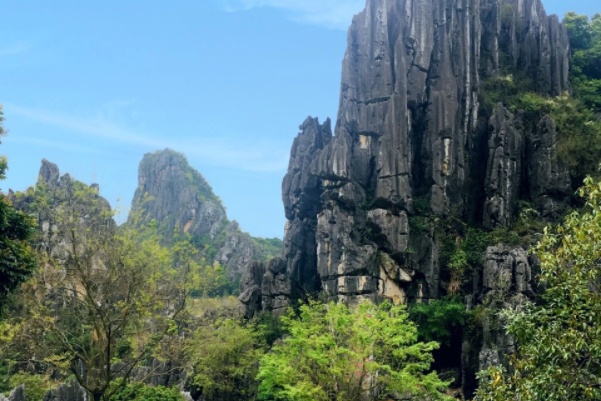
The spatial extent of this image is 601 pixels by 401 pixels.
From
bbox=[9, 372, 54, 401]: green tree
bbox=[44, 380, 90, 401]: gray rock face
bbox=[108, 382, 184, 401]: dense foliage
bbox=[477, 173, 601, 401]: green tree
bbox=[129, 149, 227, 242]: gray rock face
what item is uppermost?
bbox=[129, 149, 227, 242]: gray rock face

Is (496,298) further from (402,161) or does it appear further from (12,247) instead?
(12,247)

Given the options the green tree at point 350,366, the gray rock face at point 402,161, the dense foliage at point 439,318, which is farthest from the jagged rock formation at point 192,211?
the green tree at point 350,366

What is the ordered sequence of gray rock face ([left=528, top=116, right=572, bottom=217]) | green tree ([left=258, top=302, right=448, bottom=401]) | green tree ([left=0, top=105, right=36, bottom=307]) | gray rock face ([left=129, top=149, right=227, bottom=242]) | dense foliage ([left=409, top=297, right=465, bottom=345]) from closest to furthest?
1. green tree ([left=0, top=105, right=36, bottom=307])
2. green tree ([left=258, top=302, right=448, bottom=401])
3. dense foliage ([left=409, top=297, right=465, bottom=345])
4. gray rock face ([left=528, top=116, right=572, bottom=217])
5. gray rock face ([left=129, top=149, right=227, bottom=242])

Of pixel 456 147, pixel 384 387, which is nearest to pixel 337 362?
pixel 384 387

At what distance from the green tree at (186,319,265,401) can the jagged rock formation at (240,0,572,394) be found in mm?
5481

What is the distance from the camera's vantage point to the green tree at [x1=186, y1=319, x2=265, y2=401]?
2694 centimetres

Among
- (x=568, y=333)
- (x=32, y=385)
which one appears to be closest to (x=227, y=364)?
(x=32, y=385)

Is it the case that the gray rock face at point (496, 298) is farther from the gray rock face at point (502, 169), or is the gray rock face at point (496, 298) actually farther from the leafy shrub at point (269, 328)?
the leafy shrub at point (269, 328)

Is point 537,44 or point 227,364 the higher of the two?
point 537,44

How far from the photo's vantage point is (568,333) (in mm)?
8844

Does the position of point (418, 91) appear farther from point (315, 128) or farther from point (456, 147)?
point (315, 128)

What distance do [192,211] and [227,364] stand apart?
5450 centimetres

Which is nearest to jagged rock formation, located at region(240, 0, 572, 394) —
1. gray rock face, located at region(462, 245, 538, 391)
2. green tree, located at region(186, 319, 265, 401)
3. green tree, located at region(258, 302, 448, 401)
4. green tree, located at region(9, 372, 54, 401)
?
gray rock face, located at region(462, 245, 538, 391)

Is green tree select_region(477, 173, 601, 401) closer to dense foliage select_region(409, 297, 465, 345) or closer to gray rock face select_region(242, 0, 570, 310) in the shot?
dense foliage select_region(409, 297, 465, 345)
